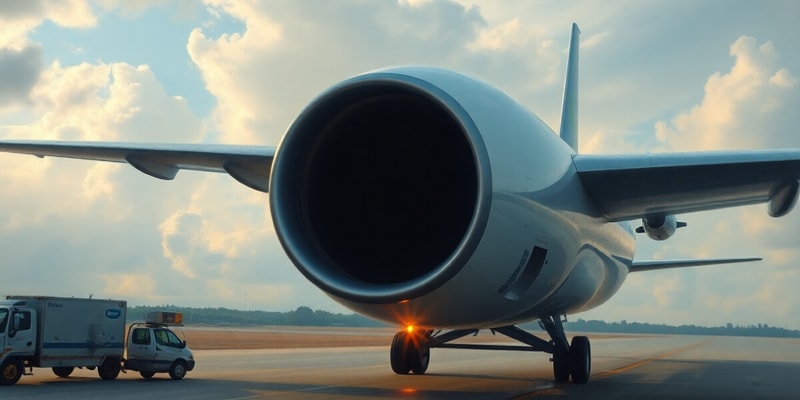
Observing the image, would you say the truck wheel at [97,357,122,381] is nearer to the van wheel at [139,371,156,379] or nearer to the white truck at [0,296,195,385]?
the white truck at [0,296,195,385]

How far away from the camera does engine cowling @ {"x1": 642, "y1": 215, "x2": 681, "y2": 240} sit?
13906mm

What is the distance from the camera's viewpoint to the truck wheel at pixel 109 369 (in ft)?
60.8

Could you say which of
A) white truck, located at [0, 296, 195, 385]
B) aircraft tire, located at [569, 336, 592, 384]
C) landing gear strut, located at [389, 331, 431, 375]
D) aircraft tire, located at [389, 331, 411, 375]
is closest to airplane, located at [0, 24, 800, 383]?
aircraft tire, located at [569, 336, 592, 384]

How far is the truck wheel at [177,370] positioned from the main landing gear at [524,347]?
5.23 meters

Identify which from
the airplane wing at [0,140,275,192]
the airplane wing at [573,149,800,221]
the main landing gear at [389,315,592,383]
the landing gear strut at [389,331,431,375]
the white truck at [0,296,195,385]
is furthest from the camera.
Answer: the landing gear strut at [389,331,431,375]

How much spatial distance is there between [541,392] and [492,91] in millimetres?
8056

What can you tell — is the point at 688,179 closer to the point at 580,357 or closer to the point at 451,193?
the point at 451,193

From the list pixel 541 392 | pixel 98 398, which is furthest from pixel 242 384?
pixel 541 392

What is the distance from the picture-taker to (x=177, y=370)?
19.0 m

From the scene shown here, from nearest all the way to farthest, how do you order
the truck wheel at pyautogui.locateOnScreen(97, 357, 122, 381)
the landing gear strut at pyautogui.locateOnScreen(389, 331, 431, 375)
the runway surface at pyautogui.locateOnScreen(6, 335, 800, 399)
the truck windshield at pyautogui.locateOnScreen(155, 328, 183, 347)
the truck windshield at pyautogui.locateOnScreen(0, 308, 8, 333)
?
the runway surface at pyautogui.locateOnScreen(6, 335, 800, 399) → the truck windshield at pyautogui.locateOnScreen(0, 308, 8, 333) → the landing gear strut at pyautogui.locateOnScreen(389, 331, 431, 375) → the truck wheel at pyautogui.locateOnScreen(97, 357, 122, 381) → the truck windshield at pyautogui.locateOnScreen(155, 328, 183, 347)

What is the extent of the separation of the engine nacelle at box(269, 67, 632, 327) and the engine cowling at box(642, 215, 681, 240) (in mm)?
4575

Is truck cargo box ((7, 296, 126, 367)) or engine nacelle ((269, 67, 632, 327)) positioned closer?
engine nacelle ((269, 67, 632, 327))

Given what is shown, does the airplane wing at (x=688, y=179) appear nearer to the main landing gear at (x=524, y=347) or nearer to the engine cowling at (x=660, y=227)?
the engine cowling at (x=660, y=227)

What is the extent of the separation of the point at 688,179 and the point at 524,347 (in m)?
7.30
